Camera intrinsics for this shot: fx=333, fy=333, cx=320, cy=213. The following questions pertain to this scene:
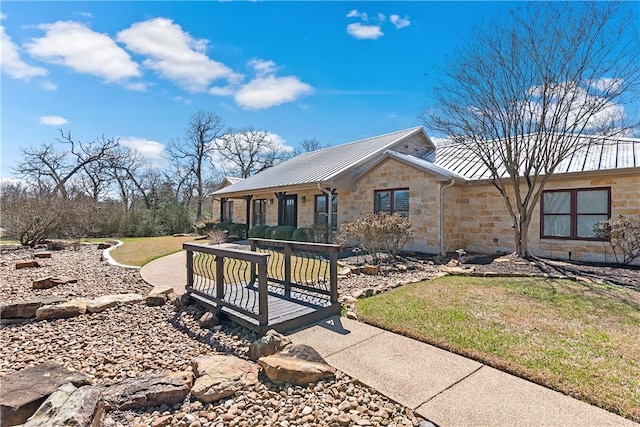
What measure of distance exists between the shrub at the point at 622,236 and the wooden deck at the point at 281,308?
27.8 ft

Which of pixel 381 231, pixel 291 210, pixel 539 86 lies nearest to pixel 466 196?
pixel 539 86

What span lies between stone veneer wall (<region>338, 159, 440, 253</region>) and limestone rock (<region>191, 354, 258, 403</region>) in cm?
910

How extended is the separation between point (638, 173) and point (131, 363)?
1230cm

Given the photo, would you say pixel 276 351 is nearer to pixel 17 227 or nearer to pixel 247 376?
pixel 247 376

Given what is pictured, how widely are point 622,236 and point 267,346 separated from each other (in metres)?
10.0

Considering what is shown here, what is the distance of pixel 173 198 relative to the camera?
988 inches

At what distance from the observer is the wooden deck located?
4.50 m

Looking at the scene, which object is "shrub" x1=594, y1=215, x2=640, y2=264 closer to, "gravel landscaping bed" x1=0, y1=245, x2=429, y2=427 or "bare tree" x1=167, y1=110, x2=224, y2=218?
"gravel landscaping bed" x1=0, y1=245, x2=429, y2=427

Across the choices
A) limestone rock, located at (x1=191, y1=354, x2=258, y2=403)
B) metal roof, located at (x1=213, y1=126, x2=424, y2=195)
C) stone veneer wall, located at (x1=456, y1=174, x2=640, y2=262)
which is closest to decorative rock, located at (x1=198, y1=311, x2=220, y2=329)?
limestone rock, located at (x1=191, y1=354, x2=258, y2=403)

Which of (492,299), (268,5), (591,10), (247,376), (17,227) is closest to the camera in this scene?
(247,376)

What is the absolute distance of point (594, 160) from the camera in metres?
10.3

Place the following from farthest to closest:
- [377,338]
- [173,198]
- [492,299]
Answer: [173,198], [492,299], [377,338]

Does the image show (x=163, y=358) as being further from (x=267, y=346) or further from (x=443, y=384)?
(x=443, y=384)

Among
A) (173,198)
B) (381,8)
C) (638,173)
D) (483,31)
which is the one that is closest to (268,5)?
(381,8)
